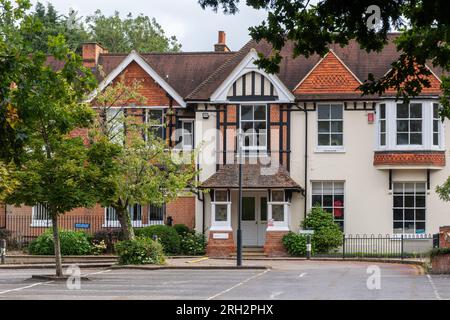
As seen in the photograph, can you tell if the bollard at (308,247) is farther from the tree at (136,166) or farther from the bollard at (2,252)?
the bollard at (2,252)

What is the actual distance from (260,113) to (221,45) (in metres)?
8.86

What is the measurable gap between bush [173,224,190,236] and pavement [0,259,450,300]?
843cm

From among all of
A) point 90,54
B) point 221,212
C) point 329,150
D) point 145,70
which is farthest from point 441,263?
point 90,54

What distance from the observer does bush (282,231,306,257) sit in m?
39.9

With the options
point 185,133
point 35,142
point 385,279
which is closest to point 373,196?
point 185,133

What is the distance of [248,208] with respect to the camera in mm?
43094

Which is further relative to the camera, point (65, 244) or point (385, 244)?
point (385, 244)

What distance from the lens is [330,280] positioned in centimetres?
2739

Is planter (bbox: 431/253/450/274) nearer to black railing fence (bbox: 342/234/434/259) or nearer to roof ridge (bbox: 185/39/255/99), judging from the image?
black railing fence (bbox: 342/234/434/259)

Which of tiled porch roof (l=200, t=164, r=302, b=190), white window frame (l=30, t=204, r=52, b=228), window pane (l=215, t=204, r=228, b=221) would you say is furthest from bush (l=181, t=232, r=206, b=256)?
white window frame (l=30, t=204, r=52, b=228)

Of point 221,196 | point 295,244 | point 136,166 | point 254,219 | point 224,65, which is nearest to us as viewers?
point 136,166

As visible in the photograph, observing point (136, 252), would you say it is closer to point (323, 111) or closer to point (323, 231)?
point (323, 231)

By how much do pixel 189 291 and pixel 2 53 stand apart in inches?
328

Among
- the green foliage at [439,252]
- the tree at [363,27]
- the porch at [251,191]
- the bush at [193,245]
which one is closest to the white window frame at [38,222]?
the bush at [193,245]
